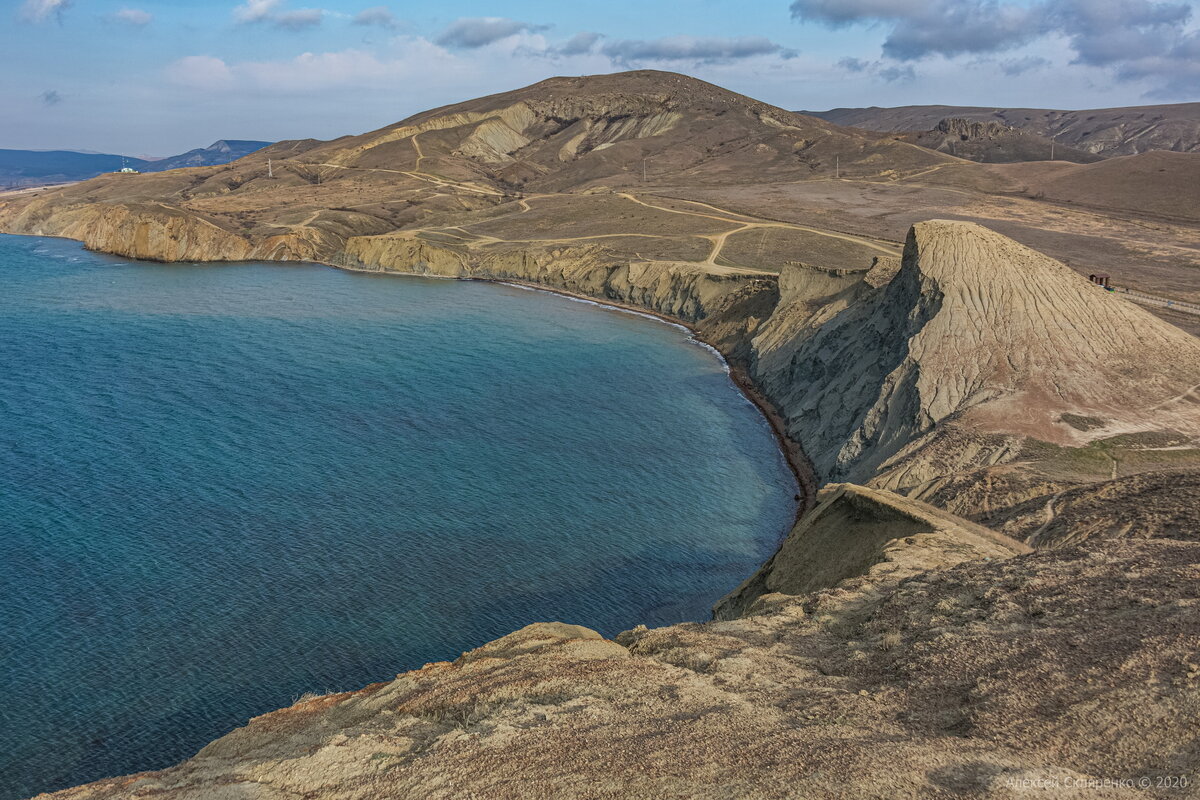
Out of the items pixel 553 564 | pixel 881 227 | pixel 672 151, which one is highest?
pixel 672 151

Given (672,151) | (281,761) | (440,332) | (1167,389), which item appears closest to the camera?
(281,761)

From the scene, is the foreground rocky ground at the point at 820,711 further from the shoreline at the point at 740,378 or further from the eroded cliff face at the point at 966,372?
the shoreline at the point at 740,378

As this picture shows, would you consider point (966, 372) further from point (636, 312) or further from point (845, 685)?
point (636, 312)

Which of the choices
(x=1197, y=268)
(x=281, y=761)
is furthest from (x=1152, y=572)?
(x=1197, y=268)

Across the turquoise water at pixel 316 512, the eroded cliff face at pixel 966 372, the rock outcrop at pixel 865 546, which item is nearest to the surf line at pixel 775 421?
the eroded cliff face at pixel 966 372

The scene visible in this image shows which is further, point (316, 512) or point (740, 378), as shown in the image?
point (740, 378)

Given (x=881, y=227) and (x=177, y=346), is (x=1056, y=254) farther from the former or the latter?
(x=177, y=346)

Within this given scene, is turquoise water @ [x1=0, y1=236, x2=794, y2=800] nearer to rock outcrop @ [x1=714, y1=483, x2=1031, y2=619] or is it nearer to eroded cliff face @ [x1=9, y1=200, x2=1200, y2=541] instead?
rock outcrop @ [x1=714, y1=483, x2=1031, y2=619]

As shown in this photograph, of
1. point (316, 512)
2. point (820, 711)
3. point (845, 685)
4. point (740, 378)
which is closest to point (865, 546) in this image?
point (845, 685)
